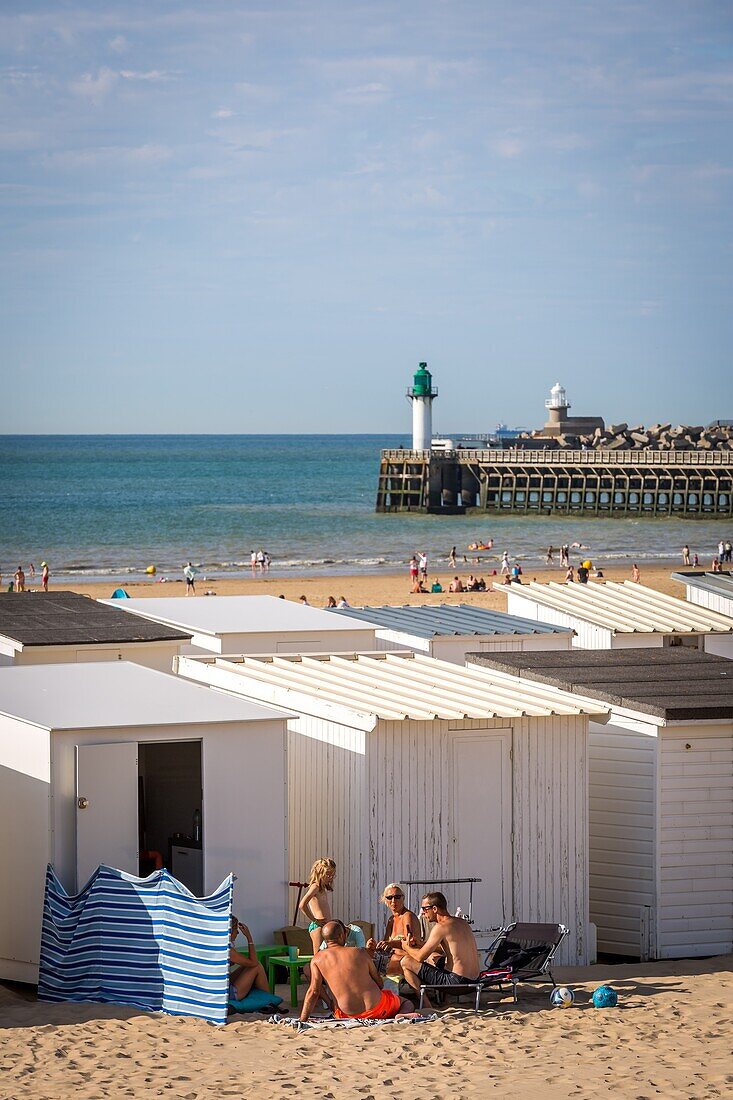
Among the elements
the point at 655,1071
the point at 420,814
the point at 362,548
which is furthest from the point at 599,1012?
the point at 362,548

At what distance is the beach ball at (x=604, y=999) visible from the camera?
396 inches

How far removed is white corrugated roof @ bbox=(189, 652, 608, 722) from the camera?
1168 centimetres

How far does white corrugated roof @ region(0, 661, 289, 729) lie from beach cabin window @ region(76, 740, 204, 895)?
0.24m

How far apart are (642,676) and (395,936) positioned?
4334 millimetres

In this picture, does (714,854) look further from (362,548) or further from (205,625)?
(362,548)

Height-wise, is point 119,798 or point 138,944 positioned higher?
point 119,798

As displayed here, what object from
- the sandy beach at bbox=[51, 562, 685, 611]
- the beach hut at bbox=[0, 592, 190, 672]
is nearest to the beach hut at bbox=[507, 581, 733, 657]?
the beach hut at bbox=[0, 592, 190, 672]

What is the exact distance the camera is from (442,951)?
1008 centimetres

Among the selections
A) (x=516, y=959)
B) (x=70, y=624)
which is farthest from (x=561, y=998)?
(x=70, y=624)

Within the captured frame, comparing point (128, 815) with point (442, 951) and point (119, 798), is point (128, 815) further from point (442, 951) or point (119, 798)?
point (442, 951)

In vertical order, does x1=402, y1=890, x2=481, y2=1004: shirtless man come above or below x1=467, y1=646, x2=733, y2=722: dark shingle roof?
below

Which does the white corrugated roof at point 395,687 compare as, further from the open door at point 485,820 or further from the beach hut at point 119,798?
the beach hut at point 119,798

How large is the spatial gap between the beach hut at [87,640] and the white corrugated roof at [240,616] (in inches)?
25.9

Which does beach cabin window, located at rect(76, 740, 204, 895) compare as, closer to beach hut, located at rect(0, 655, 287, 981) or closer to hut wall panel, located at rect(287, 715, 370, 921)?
beach hut, located at rect(0, 655, 287, 981)
